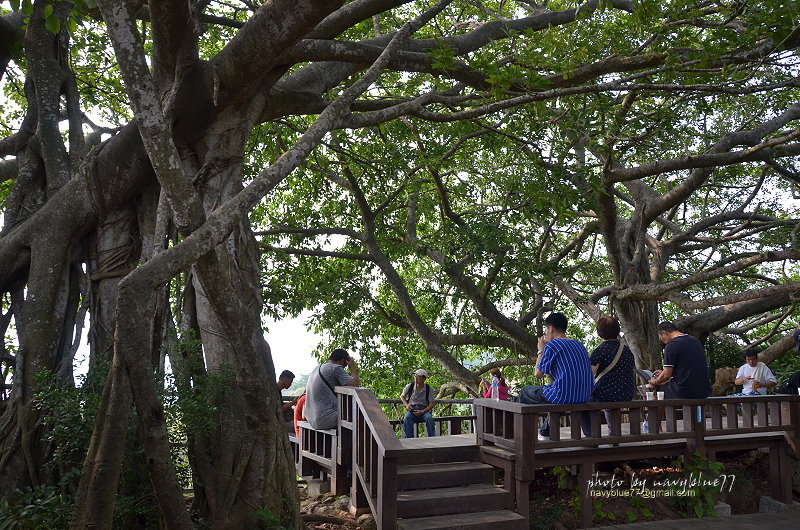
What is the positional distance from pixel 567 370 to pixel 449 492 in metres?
1.64

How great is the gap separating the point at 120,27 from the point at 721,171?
12.6 meters

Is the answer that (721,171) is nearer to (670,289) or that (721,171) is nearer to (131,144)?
(670,289)

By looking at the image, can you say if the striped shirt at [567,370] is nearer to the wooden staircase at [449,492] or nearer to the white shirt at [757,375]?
the wooden staircase at [449,492]

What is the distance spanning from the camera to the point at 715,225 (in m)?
13.7

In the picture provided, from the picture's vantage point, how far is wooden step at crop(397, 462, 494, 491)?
6.47m

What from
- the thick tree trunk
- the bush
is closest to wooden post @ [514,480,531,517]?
the thick tree trunk

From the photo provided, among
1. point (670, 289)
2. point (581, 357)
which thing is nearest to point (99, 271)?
point (581, 357)

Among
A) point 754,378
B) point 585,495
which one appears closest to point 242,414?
point 585,495

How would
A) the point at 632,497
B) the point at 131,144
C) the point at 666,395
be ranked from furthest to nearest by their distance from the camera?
the point at 666,395 < the point at 632,497 < the point at 131,144

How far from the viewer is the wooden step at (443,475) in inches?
255

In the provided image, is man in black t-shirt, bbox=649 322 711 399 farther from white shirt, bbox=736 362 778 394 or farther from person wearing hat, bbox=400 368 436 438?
person wearing hat, bbox=400 368 436 438

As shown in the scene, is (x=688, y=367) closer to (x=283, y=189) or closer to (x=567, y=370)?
(x=567, y=370)

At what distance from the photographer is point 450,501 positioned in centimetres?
620

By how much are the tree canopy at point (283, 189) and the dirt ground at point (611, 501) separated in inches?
43.5
